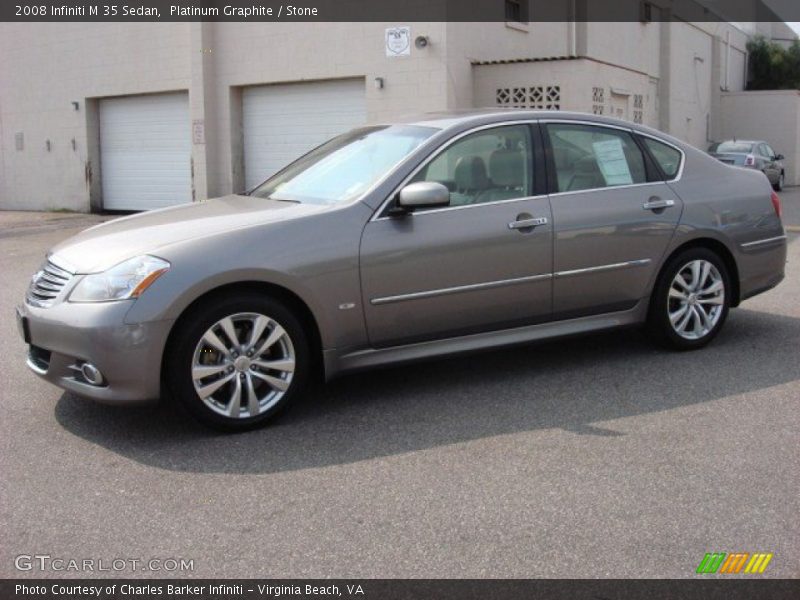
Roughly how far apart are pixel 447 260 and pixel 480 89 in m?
11.8

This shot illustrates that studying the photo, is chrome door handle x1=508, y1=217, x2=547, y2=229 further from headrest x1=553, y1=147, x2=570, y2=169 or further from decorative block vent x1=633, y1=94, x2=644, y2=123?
decorative block vent x1=633, y1=94, x2=644, y2=123

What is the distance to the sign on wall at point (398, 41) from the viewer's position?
52.4 ft

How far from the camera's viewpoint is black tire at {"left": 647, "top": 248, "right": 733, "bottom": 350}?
6023 millimetres

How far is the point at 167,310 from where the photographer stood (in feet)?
14.5

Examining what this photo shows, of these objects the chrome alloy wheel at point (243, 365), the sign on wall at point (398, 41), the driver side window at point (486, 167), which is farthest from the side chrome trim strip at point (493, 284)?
the sign on wall at point (398, 41)

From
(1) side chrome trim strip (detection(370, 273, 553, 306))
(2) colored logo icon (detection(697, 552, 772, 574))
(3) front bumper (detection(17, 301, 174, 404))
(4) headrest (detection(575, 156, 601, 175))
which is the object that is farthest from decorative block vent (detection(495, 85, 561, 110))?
(2) colored logo icon (detection(697, 552, 772, 574))

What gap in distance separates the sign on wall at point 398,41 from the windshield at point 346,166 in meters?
10.4

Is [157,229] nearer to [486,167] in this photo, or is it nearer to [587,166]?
[486,167]

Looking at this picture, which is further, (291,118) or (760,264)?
(291,118)

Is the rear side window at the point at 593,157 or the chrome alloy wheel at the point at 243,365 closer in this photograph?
the chrome alloy wheel at the point at 243,365

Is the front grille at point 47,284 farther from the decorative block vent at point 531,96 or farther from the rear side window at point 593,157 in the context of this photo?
the decorative block vent at point 531,96

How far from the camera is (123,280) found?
4461 mm

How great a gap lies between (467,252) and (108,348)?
2034 mm
